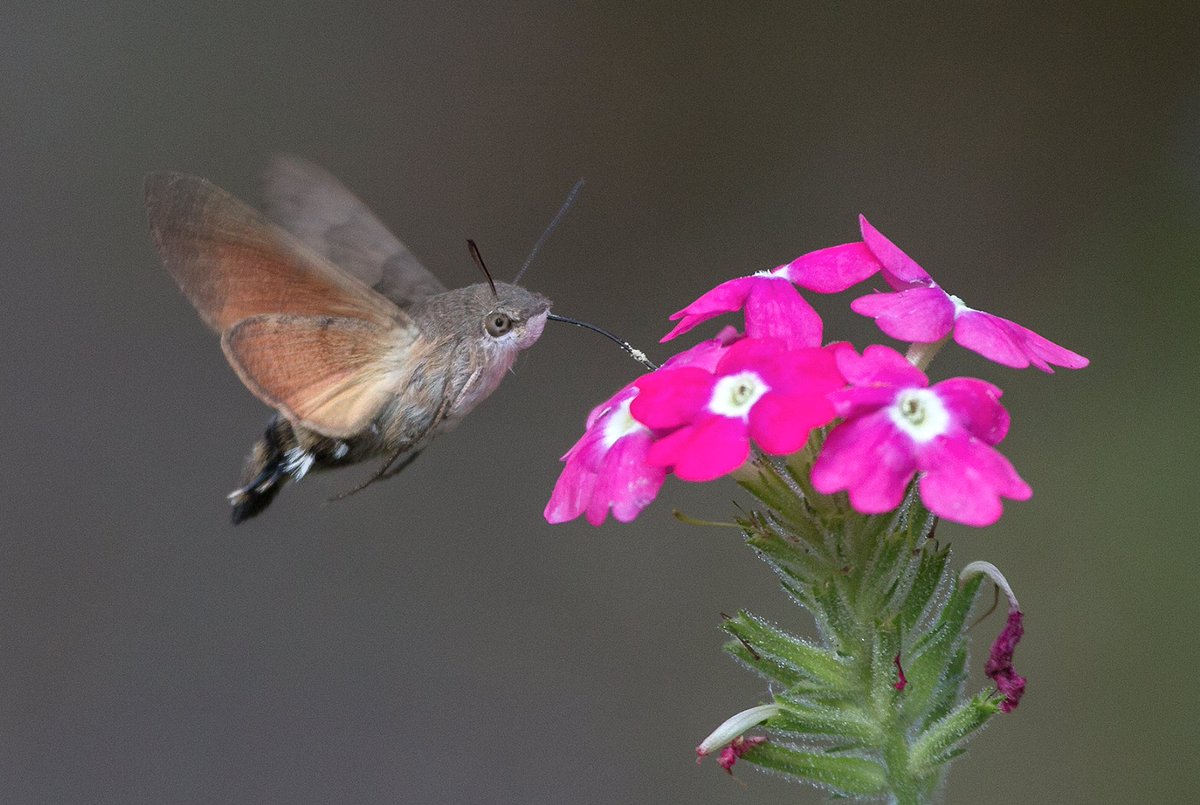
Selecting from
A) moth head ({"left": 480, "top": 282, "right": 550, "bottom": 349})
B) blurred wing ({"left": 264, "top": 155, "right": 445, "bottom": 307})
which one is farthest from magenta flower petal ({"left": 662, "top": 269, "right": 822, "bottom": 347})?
blurred wing ({"left": 264, "top": 155, "right": 445, "bottom": 307})

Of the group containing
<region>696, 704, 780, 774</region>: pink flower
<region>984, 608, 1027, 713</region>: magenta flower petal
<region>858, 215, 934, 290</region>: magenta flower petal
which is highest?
<region>858, 215, 934, 290</region>: magenta flower petal

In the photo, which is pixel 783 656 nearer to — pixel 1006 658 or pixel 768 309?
pixel 1006 658

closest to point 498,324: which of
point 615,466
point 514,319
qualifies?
point 514,319

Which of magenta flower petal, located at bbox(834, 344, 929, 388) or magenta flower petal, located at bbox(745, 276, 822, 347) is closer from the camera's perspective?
magenta flower petal, located at bbox(834, 344, 929, 388)

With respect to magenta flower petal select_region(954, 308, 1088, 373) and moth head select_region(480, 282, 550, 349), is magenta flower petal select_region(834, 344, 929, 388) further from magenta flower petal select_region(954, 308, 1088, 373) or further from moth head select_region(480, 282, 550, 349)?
moth head select_region(480, 282, 550, 349)

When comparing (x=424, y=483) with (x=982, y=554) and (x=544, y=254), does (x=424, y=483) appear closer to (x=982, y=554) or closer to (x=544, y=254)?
(x=544, y=254)

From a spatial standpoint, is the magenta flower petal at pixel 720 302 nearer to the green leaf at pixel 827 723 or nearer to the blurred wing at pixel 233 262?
the green leaf at pixel 827 723
